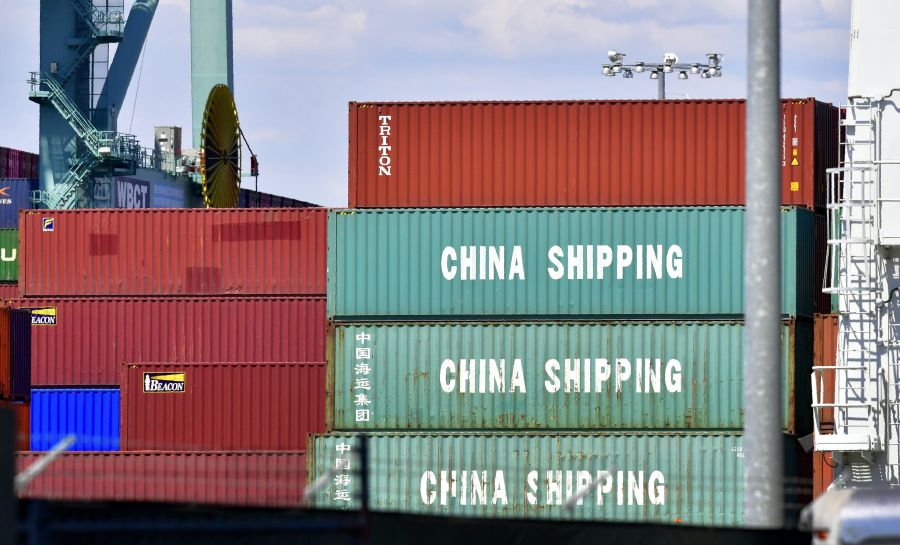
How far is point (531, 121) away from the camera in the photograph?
29.3 m

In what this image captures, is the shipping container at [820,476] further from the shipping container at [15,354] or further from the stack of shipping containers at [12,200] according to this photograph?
the stack of shipping containers at [12,200]

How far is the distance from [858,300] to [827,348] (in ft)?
21.4

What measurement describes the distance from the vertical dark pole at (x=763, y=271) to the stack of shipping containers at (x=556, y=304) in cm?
1585

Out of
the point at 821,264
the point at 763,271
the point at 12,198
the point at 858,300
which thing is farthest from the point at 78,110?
the point at 763,271

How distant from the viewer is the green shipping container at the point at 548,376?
27812 millimetres

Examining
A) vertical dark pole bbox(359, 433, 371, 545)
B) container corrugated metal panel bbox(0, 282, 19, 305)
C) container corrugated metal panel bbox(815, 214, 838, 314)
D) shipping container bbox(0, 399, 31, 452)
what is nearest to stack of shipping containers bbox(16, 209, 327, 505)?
shipping container bbox(0, 399, 31, 452)

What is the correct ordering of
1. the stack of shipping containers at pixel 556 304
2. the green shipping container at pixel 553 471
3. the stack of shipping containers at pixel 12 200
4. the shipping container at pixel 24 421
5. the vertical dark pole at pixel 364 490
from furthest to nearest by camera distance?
the stack of shipping containers at pixel 12 200
the shipping container at pixel 24 421
the stack of shipping containers at pixel 556 304
the green shipping container at pixel 553 471
the vertical dark pole at pixel 364 490

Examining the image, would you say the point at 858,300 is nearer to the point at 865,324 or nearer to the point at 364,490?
the point at 865,324

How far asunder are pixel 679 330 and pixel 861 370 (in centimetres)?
669

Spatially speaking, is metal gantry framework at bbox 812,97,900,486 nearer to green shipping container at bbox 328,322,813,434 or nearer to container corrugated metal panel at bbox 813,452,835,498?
container corrugated metal panel at bbox 813,452,835,498

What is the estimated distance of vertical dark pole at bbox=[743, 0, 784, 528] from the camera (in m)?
11.2

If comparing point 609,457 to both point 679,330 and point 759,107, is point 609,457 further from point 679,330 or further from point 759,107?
point 759,107

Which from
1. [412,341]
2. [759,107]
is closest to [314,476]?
[412,341]

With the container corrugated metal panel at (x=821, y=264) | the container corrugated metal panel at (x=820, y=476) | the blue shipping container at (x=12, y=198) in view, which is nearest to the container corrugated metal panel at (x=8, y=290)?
the blue shipping container at (x=12, y=198)
